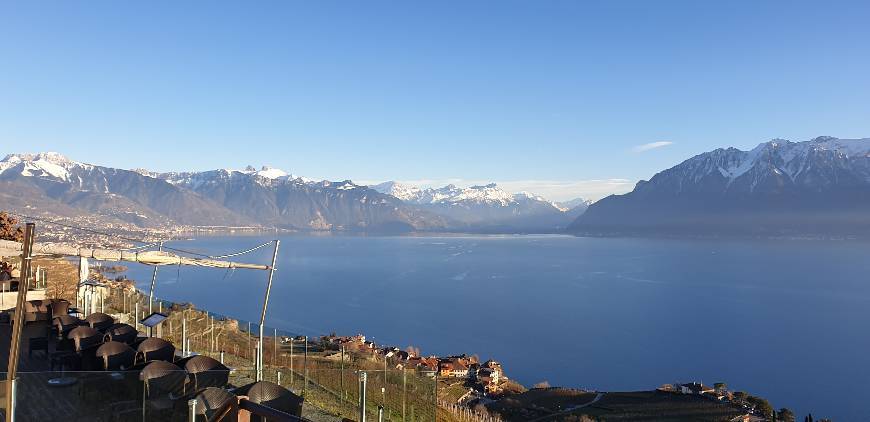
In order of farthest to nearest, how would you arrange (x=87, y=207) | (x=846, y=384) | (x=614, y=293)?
1. (x=87, y=207)
2. (x=614, y=293)
3. (x=846, y=384)

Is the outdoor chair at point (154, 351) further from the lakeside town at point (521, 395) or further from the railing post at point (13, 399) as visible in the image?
the lakeside town at point (521, 395)

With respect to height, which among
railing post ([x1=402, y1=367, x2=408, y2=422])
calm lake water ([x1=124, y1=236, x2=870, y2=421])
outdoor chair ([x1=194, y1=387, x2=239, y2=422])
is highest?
outdoor chair ([x1=194, y1=387, x2=239, y2=422])

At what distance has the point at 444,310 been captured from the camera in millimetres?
47031

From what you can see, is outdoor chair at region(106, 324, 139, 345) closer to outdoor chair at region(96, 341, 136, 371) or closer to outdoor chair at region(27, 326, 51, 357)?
outdoor chair at region(96, 341, 136, 371)

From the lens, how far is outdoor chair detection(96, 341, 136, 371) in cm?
701

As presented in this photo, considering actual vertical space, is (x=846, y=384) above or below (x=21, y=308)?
below

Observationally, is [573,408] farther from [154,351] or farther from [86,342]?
[86,342]

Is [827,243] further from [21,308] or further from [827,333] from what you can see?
[21,308]

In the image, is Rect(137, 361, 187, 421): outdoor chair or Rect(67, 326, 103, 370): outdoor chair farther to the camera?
Rect(67, 326, 103, 370): outdoor chair

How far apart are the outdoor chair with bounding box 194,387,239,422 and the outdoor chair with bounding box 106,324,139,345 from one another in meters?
3.81

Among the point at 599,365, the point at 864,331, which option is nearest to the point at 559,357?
the point at 599,365

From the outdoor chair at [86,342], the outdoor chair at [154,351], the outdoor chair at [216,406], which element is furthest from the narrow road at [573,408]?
the outdoor chair at [216,406]

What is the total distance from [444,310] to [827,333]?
93.3 feet

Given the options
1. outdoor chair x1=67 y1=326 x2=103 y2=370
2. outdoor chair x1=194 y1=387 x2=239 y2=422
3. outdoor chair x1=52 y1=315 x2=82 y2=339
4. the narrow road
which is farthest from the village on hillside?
outdoor chair x1=194 y1=387 x2=239 y2=422
